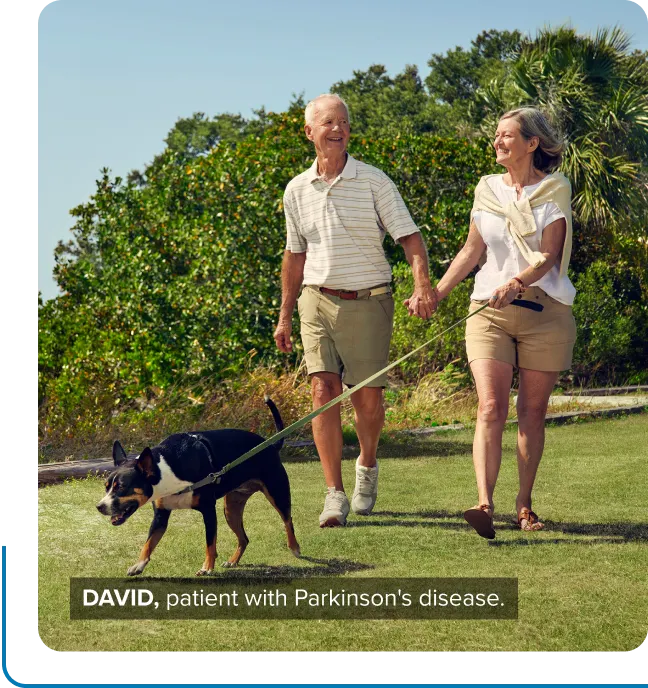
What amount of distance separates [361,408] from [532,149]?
5.85ft

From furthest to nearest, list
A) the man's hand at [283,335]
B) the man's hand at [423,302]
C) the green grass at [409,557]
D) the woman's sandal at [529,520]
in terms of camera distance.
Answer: the man's hand at [283,335]
the woman's sandal at [529,520]
the man's hand at [423,302]
the green grass at [409,557]

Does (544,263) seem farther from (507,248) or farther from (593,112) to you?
(593,112)

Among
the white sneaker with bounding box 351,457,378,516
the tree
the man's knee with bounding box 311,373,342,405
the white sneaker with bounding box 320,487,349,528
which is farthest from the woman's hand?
the tree

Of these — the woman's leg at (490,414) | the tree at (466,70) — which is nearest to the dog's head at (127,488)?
the woman's leg at (490,414)

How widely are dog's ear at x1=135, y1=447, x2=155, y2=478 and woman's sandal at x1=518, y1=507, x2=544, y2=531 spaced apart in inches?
87.7

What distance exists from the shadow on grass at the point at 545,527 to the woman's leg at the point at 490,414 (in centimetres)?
32

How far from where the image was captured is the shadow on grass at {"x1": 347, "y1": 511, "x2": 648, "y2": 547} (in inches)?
212

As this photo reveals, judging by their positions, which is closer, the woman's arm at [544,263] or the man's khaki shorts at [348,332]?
the woman's arm at [544,263]

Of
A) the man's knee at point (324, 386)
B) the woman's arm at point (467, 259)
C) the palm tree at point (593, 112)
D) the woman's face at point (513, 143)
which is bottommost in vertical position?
the man's knee at point (324, 386)

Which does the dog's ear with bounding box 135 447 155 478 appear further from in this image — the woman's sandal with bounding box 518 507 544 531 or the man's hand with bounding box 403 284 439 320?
the woman's sandal with bounding box 518 507 544 531

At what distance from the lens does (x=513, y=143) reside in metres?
5.37

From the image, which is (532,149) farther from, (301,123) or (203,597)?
(301,123)

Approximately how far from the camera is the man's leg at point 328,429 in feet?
19.2

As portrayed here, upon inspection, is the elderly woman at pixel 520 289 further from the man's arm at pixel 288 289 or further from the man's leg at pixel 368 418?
the man's arm at pixel 288 289
